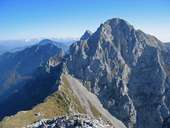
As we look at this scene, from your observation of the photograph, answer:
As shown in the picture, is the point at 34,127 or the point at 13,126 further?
the point at 13,126

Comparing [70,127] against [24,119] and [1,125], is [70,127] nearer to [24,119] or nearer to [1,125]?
[1,125]

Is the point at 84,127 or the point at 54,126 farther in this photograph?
the point at 54,126

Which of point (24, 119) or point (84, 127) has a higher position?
point (84, 127)

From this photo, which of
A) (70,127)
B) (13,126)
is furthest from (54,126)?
(13,126)

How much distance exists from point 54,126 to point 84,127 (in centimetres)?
933

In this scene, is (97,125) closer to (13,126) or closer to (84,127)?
(84,127)

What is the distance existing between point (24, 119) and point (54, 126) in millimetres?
105048

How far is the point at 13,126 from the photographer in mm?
161250

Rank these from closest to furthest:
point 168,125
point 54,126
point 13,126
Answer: point 54,126 < point 13,126 < point 168,125

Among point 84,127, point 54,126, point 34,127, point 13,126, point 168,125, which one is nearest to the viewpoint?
point 84,127

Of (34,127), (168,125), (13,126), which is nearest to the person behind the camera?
(34,127)

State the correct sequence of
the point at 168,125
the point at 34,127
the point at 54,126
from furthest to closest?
1. the point at 168,125
2. the point at 34,127
3. the point at 54,126

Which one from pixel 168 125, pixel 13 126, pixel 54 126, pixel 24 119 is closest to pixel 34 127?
pixel 54 126

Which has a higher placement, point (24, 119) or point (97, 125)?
point (97, 125)
